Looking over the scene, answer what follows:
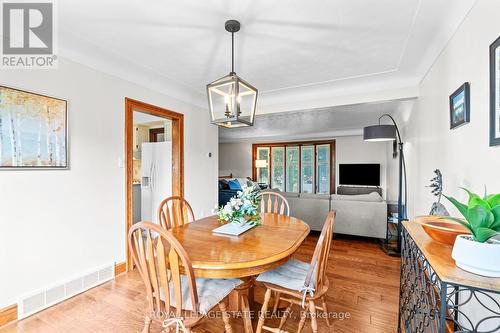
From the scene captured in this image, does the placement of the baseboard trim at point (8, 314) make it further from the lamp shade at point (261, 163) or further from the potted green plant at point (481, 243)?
the lamp shade at point (261, 163)

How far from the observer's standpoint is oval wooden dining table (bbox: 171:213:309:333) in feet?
4.31

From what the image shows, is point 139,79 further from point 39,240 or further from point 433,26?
point 433,26

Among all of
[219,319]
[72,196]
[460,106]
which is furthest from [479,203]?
[72,196]

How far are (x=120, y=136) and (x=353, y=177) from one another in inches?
260

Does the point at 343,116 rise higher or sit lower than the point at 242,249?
higher

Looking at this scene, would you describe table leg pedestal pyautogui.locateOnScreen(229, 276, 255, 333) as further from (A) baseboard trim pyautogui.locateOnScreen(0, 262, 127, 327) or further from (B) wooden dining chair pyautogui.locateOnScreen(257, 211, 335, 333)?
(A) baseboard trim pyautogui.locateOnScreen(0, 262, 127, 327)

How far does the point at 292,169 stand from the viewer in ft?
28.5

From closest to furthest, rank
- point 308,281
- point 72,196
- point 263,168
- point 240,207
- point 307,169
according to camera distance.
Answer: point 308,281 → point 240,207 → point 72,196 → point 307,169 → point 263,168

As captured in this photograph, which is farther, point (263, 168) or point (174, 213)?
point (263, 168)

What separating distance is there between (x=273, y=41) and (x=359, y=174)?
20.0 feet

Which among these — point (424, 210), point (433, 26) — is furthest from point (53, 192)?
point (424, 210)

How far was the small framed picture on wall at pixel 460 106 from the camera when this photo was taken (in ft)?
5.39

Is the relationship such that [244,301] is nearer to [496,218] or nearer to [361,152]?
[496,218]

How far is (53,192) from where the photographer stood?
2.22 m
